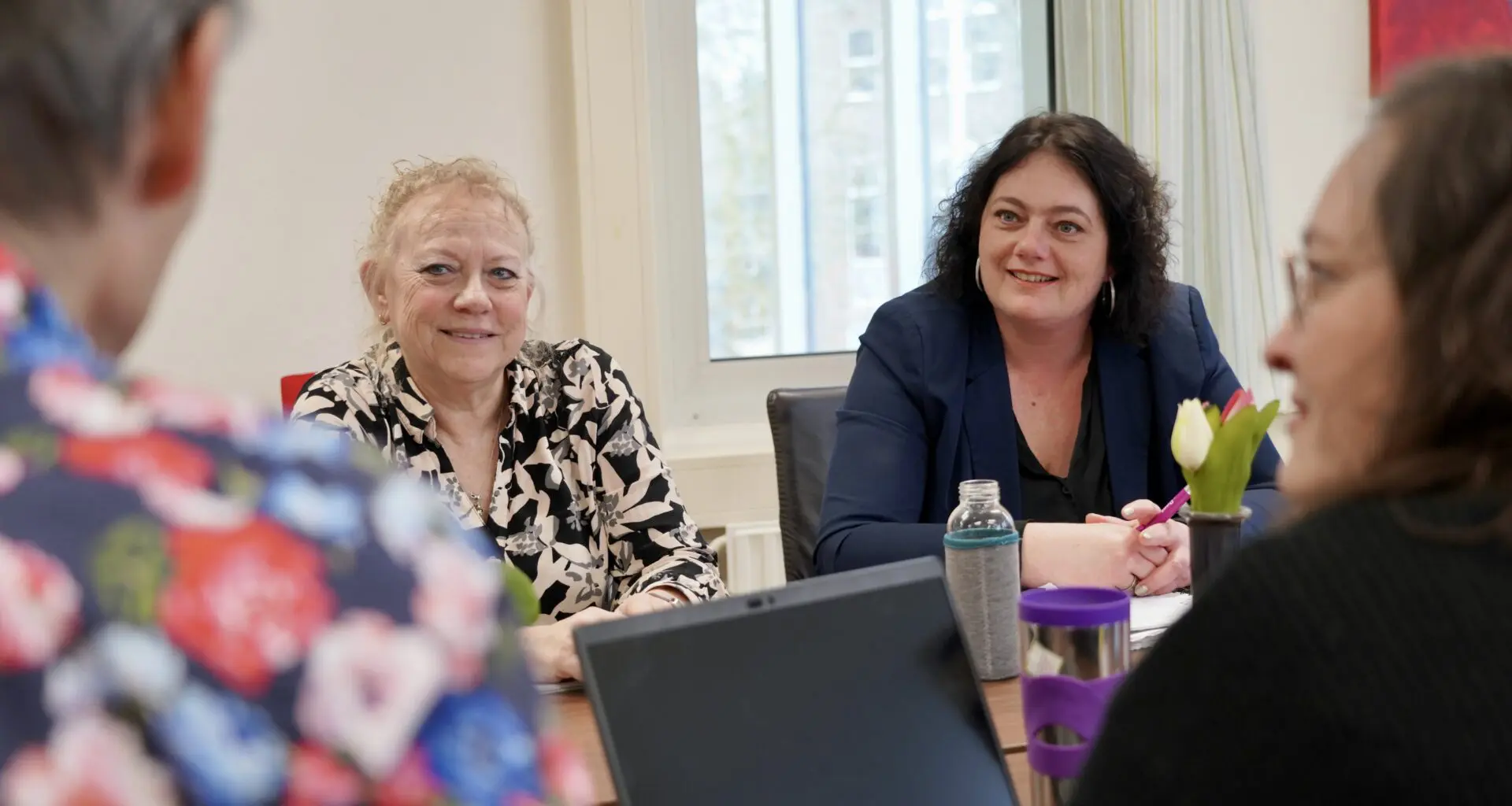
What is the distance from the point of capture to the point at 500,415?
2.05 metres

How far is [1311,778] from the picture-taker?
0.62 metres

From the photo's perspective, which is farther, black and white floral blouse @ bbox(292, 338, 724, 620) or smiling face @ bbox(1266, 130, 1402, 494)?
black and white floral blouse @ bbox(292, 338, 724, 620)

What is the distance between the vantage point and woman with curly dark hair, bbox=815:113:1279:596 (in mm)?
2002

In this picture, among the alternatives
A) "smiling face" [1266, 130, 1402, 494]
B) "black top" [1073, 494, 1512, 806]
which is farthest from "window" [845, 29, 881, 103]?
"black top" [1073, 494, 1512, 806]

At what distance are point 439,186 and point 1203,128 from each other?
1937mm

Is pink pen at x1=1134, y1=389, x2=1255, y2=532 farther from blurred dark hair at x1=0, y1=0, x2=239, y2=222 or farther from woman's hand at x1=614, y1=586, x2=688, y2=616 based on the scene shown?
blurred dark hair at x1=0, y1=0, x2=239, y2=222

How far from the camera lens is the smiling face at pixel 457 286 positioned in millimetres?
1950

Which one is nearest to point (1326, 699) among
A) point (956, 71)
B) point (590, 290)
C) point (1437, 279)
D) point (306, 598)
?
point (1437, 279)

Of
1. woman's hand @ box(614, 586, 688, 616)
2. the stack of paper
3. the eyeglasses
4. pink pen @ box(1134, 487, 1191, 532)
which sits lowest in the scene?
woman's hand @ box(614, 586, 688, 616)

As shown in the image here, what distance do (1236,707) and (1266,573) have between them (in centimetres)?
6

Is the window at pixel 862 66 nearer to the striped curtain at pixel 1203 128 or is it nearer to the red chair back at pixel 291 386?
the striped curtain at pixel 1203 128

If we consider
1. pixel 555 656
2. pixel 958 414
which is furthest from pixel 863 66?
pixel 555 656

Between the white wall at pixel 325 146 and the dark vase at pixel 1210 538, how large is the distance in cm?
191

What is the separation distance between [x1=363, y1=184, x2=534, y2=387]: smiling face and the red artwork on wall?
7.90 ft
